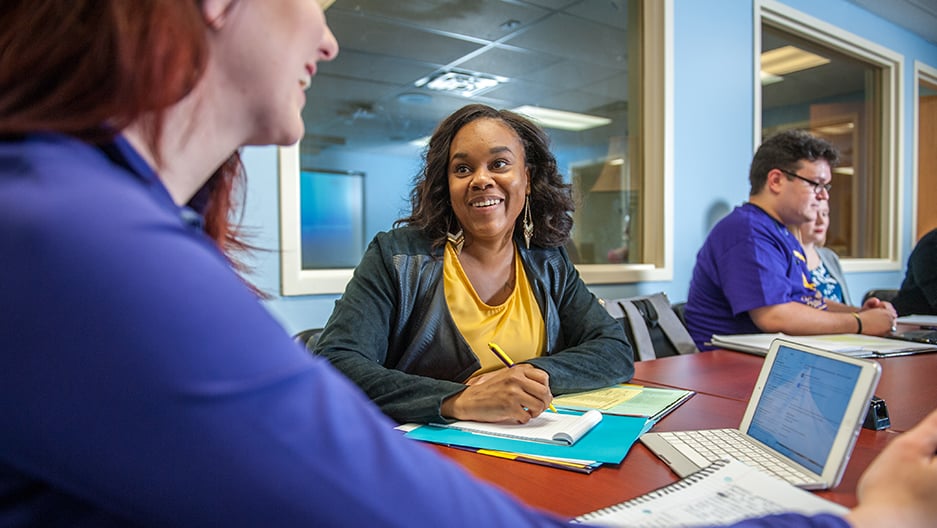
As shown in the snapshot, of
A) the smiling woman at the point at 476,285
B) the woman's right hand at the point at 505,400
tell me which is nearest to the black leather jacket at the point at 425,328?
the smiling woman at the point at 476,285

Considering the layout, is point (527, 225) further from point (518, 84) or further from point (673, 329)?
point (518, 84)

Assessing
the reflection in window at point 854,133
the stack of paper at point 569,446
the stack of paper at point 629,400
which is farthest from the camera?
the reflection in window at point 854,133

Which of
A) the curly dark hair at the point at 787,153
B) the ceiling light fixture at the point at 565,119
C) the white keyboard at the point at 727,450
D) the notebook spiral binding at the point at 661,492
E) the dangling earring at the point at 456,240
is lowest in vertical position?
the white keyboard at the point at 727,450

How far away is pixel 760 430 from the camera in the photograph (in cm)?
92

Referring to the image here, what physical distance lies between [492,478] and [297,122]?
20.2 inches

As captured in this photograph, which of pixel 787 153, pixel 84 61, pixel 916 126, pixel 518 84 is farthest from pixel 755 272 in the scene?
pixel 916 126

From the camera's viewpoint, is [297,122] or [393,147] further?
[393,147]

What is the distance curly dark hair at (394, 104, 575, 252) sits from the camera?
64.2 inches

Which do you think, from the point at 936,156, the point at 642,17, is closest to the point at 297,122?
the point at 642,17

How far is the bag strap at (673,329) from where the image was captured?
219cm

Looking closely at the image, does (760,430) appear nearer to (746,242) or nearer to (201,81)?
(201,81)

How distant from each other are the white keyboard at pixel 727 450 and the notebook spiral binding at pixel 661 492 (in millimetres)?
60

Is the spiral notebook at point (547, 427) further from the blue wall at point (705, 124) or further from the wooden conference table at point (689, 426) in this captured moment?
the blue wall at point (705, 124)

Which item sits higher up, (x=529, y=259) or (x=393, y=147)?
(x=393, y=147)
